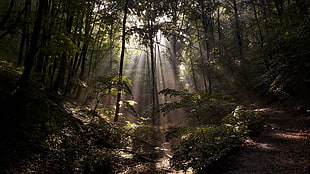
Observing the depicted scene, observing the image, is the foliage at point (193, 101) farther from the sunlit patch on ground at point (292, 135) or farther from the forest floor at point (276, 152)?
the sunlit patch on ground at point (292, 135)

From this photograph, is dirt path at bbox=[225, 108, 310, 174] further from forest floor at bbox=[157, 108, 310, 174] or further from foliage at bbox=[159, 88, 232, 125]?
foliage at bbox=[159, 88, 232, 125]

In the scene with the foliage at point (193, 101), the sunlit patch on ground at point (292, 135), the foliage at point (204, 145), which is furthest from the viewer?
the sunlit patch on ground at point (292, 135)

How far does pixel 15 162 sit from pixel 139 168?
3.73m

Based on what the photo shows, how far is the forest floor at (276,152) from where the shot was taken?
13.6 feet

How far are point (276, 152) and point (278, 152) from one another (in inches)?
2.0

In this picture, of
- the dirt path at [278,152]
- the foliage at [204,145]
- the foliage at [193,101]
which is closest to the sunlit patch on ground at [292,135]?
the dirt path at [278,152]

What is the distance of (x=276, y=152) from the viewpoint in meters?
5.08

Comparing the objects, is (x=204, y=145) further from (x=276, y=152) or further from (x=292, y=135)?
(x=292, y=135)

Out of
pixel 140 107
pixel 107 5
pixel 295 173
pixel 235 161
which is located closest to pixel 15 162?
pixel 235 161

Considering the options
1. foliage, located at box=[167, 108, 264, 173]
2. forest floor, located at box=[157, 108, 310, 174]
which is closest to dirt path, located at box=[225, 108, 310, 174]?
forest floor, located at box=[157, 108, 310, 174]

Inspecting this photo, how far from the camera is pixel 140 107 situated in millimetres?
27500

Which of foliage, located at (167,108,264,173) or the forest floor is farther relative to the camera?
foliage, located at (167,108,264,173)

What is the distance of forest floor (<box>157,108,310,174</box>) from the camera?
4152mm

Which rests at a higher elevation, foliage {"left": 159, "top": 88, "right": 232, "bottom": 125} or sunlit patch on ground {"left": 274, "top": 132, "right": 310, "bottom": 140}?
foliage {"left": 159, "top": 88, "right": 232, "bottom": 125}
